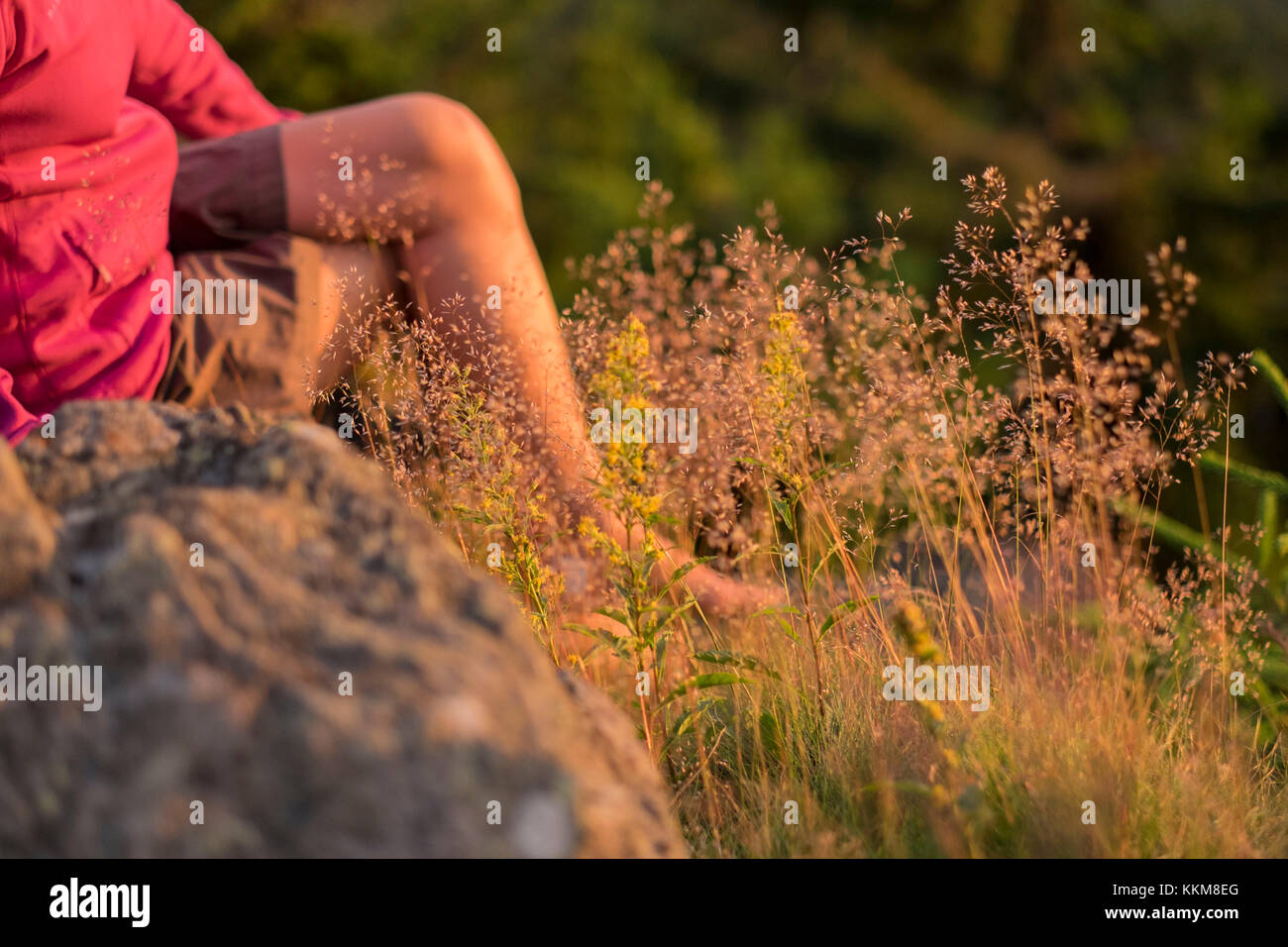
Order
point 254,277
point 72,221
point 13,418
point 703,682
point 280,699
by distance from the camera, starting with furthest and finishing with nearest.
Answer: point 254,277 → point 72,221 → point 13,418 → point 703,682 → point 280,699

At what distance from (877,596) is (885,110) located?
8.11m

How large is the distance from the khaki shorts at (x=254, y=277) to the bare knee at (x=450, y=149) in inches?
8.1

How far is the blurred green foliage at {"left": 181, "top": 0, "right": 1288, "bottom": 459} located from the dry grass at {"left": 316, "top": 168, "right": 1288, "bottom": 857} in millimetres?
5040

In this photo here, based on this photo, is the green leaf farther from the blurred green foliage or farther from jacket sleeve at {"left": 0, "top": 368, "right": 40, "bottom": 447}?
the blurred green foliage

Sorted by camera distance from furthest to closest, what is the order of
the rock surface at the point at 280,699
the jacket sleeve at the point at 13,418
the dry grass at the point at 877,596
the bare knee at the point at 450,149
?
1. the bare knee at the point at 450,149
2. the jacket sleeve at the point at 13,418
3. the dry grass at the point at 877,596
4. the rock surface at the point at 280,699

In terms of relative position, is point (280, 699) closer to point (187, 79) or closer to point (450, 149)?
point (450, 149)

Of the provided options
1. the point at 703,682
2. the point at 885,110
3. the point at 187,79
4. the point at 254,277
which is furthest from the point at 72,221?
the point at 885,110

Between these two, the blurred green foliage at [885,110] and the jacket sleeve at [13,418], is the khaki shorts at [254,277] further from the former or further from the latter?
the blurred green foliage at [885,110]

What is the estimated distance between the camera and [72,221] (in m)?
1.94

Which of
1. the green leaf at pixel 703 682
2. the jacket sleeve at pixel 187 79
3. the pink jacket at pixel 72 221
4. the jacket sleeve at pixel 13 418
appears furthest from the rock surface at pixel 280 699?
the jacket sleeve at pixel 187 79

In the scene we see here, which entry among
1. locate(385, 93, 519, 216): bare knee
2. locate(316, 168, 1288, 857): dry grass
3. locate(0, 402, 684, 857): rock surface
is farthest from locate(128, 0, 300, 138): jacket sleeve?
locate(0, 402, 684, 857): rock surface

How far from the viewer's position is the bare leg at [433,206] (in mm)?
2123

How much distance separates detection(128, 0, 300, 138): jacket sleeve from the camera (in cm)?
229

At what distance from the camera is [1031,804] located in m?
1.40
